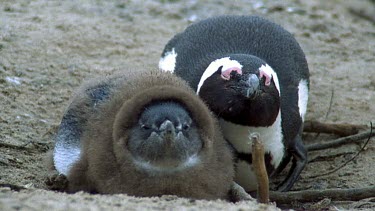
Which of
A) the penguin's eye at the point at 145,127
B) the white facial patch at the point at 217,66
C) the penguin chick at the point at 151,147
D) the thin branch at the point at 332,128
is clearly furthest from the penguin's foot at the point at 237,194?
the thin branch at the point at 332,128

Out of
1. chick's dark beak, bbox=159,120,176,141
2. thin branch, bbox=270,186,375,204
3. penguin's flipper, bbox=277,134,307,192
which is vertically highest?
chick's dark beak, bbox=159,120,176,141

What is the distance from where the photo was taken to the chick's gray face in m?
3.60

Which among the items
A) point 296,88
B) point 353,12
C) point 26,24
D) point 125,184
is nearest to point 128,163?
point 125,184

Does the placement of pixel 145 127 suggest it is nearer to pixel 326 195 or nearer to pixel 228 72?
pixel 228 72

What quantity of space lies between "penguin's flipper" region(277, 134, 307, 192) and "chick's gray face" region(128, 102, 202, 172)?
1.18 m

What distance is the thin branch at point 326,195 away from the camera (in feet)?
13.7

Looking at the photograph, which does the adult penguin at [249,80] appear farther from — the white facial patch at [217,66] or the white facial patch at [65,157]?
the white facial patch at [65,157]

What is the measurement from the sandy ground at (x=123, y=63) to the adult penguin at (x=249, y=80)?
356 millimetres

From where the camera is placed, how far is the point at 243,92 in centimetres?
426

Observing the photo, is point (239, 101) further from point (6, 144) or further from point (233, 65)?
point (6, 144)

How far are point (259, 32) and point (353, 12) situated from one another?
122 inches

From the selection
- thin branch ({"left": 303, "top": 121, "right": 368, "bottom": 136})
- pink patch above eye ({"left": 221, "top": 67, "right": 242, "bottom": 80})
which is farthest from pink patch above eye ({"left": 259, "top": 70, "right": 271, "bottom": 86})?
thin branch ({"left": 303, "top": 121, "right": 368, "bottom": 136})

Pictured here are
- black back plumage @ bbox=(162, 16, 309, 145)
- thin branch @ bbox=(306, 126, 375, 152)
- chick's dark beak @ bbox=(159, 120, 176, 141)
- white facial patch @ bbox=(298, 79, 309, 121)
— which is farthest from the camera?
thin branch @ bbox=(306, 126, 375, 152)

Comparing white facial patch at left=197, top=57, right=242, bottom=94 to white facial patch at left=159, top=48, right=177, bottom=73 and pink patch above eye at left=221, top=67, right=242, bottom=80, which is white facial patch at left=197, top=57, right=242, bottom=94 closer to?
pink patch above eye at left=221, top=67, right=242, bottom=80
